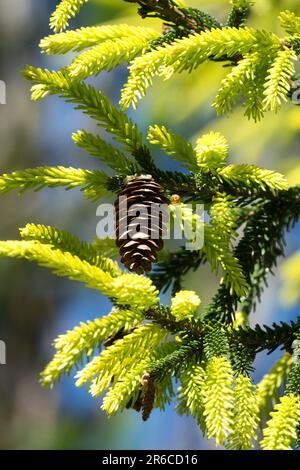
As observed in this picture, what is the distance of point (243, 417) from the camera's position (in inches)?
23.1

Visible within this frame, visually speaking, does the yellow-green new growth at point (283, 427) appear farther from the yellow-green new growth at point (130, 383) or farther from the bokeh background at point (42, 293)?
the bokeh background at point (42, 293)

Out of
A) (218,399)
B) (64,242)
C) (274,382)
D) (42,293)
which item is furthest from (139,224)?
(42,293)

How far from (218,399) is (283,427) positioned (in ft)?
0.19

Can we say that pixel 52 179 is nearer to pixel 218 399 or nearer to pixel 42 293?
pixel 218 399

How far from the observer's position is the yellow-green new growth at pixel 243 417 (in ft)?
1.90

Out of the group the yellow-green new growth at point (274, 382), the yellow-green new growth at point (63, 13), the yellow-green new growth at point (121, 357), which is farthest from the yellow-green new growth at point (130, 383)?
the yellow-green new growth at point (63, 13)

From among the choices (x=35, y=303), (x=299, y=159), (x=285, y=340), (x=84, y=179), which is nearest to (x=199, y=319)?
(x=285, y=340)

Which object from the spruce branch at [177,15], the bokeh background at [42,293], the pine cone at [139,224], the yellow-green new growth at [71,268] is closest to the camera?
the yellow-green new growth at [71,268]

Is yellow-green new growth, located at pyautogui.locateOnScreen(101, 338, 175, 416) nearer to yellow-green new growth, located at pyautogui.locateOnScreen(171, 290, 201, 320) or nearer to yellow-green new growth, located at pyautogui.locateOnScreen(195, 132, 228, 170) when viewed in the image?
yellow-green new growth, located at pyautogui.locateOnScreen(171, 290, 201, 320)

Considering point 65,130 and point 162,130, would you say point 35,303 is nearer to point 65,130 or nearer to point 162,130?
point 65,130

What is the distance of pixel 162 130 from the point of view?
2.35 feet

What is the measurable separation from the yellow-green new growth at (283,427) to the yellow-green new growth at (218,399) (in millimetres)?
32
